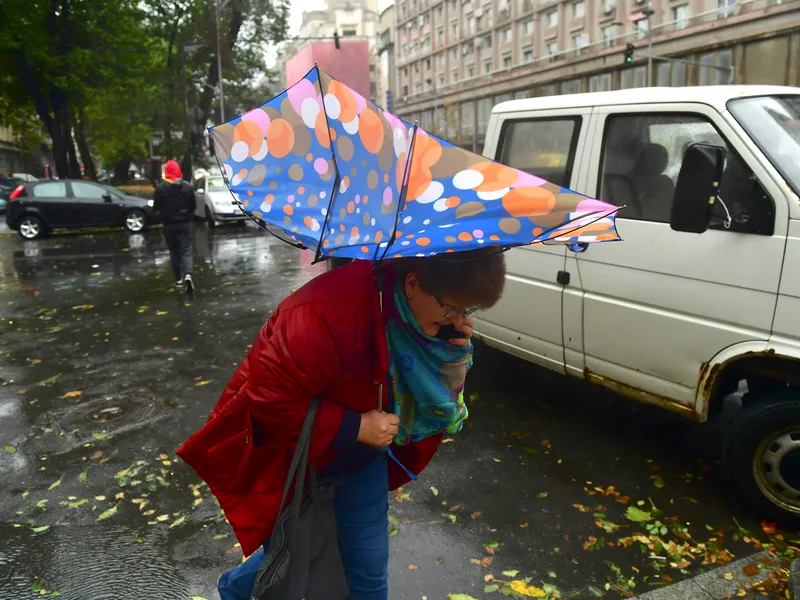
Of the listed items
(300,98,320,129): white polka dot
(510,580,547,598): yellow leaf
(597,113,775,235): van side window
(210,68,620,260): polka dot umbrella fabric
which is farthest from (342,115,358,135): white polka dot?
(597,113,775,235): van side window

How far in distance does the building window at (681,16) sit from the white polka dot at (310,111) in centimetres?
5043

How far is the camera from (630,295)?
4.20 metres

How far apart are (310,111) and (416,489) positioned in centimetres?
296

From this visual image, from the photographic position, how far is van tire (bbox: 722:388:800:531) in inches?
141

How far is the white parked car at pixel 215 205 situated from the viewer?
2225 centimetres

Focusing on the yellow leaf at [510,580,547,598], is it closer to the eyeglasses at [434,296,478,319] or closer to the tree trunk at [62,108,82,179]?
the eyeglasses at [434,296,478,319]

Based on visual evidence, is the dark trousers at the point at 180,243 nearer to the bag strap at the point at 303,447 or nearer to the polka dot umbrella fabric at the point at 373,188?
the polka dot umbrella fabric at the point at 373,188

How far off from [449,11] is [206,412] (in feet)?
266

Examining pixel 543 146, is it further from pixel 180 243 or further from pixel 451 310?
pixel 180 243

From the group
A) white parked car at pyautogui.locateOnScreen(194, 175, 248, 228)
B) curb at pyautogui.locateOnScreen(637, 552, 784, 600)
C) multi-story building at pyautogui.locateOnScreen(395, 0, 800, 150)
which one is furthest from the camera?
multi-story building at pyautogui.locateOnScreen(395, 0, 800, 150)

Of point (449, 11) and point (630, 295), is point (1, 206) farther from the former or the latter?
point (449, 11)

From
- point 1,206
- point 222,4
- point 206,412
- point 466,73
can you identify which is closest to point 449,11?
point 466,73

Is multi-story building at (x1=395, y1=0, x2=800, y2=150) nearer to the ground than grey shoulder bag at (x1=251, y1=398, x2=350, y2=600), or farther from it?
farther from it

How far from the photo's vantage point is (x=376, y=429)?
205 centimetres
